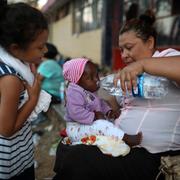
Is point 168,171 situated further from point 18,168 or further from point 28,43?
point 28,43

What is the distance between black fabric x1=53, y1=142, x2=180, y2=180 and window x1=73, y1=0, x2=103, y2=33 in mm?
9232

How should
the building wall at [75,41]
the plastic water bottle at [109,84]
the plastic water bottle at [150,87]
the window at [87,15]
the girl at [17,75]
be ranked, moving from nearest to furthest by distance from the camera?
1. the girl at [17,75]
2. the plastic water bottle at [150,87]
3. the plastic water bottle at [109,84]
4. the building wall at [75,41]
5. the window at [87,15]

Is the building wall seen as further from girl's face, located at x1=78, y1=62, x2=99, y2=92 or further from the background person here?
girl's face, located at x1=78, y1=62, x2=99, y2=92

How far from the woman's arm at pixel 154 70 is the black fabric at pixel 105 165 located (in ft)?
1.70

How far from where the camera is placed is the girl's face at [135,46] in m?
2.84

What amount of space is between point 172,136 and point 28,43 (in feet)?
3.51

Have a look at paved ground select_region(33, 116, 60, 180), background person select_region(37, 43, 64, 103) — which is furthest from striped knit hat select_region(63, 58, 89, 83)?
background person select_region(37, 43, 64, 103)

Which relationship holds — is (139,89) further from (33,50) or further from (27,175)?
(27,175)

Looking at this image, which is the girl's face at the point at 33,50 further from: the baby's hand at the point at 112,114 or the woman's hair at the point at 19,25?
the baby's hand at the point at 112,114

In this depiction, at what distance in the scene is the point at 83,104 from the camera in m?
2.84

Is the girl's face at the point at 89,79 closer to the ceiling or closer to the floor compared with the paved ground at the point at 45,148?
closer to the ceiling

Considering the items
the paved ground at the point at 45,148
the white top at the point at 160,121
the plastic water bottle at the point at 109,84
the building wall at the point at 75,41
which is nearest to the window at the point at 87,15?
the building wall at the point at 75,41

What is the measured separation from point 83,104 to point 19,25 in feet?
2.67

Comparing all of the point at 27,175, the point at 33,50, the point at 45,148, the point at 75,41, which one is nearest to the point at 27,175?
the point at 27,175
